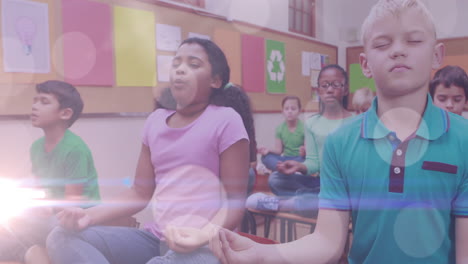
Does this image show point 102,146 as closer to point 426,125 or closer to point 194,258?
point 194,258

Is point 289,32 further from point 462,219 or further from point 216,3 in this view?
point 462,219

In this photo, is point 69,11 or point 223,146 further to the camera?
point 69,11

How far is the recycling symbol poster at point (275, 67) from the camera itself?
4.35 meters

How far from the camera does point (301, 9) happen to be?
5.28m

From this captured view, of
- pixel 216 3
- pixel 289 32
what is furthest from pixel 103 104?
pixel 289 32

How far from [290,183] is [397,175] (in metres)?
1.77

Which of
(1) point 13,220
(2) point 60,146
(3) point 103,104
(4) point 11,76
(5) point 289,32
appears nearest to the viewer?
(1) point 13,220

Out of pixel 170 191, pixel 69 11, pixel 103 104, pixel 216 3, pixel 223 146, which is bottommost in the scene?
pixel 170 191

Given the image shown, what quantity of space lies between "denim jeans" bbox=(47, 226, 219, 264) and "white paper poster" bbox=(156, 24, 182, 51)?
6.64 ft

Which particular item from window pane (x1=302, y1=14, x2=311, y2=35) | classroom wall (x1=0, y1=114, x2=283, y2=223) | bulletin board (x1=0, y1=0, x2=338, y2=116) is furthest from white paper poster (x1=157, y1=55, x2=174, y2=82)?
window pane (x1=302, y1=14, x2=311, y2=35)

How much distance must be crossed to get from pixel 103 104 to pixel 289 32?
2670mm

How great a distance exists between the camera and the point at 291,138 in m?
3.72

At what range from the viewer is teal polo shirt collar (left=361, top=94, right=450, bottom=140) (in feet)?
2.72

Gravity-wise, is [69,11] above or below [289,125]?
above
